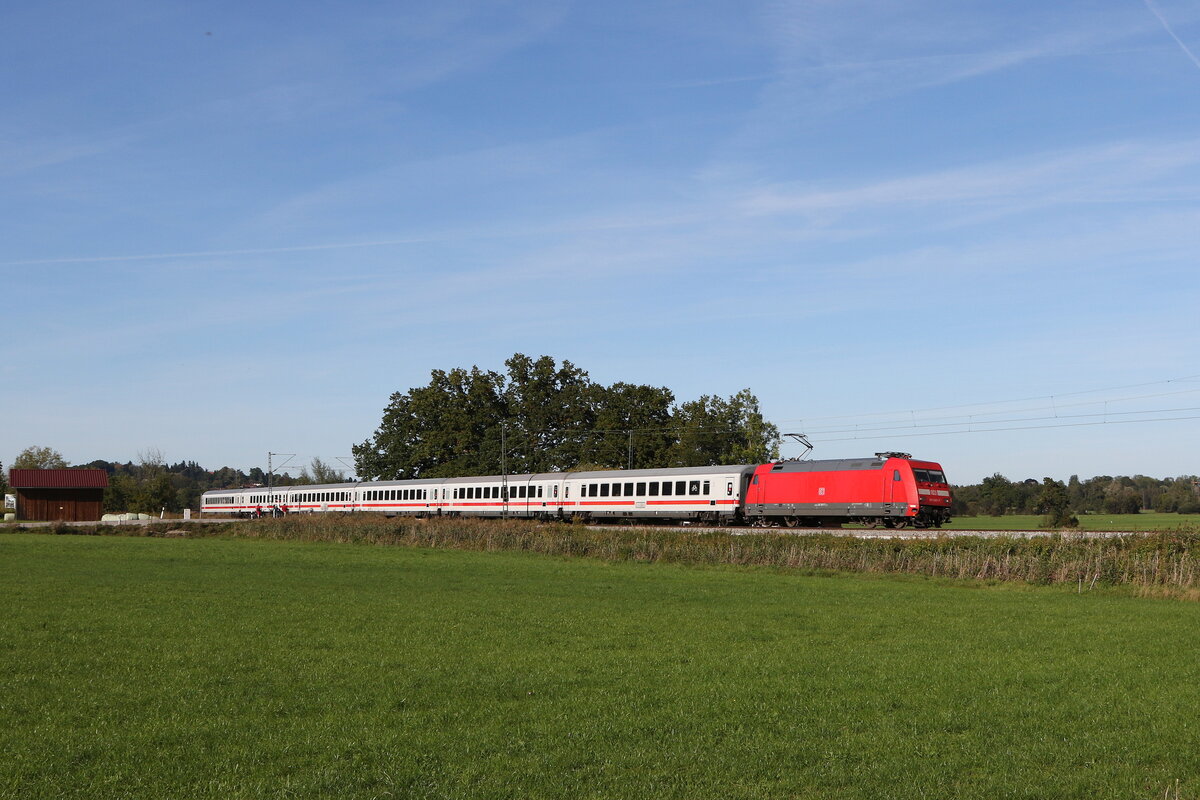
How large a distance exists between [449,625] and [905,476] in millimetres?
35893

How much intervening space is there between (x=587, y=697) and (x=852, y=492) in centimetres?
4271

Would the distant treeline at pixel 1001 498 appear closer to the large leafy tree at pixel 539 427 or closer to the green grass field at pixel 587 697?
the large leafy tree at pixel 539 427

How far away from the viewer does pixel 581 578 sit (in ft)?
120

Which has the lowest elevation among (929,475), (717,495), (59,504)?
(59,504)

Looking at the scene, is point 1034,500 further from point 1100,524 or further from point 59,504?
point 59,504

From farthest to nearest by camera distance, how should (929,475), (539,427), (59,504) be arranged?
(539,427) → (59,504) → (929,475)

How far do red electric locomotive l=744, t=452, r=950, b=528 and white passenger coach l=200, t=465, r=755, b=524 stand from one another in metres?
2.10

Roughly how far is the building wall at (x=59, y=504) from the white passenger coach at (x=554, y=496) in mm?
15761

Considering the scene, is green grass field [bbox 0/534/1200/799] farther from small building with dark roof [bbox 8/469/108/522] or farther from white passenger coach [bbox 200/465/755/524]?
small building with dark roof [bbox 8/469/108/522]

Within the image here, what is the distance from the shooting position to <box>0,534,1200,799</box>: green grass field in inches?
413

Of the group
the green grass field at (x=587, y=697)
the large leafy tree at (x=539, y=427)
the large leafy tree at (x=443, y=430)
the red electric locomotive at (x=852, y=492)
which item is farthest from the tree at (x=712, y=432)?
the green grass field at (x=587, y=697)

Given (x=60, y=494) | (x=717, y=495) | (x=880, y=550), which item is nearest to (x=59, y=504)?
(x=60, y=494)

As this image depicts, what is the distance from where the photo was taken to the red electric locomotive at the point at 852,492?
173ft

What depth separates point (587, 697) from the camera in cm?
1427
